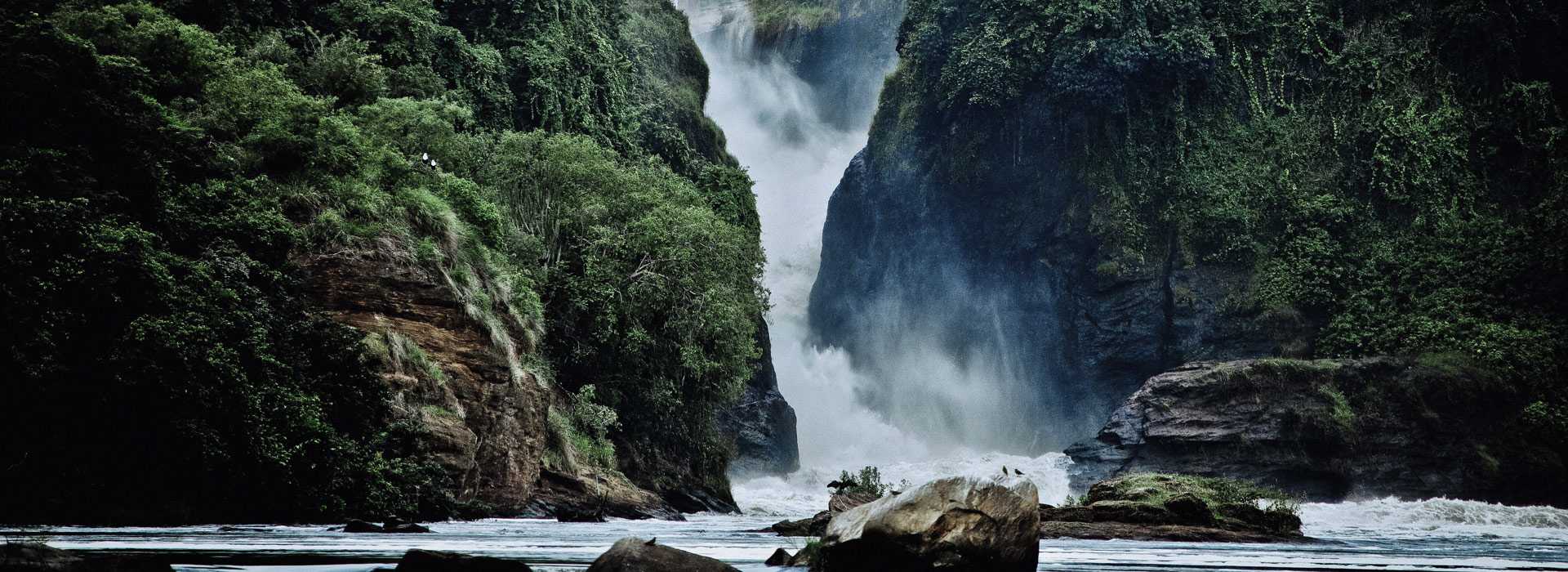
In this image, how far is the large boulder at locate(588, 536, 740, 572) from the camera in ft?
22.7

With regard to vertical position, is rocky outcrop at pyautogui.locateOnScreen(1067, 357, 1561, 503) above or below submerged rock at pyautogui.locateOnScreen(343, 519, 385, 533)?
above

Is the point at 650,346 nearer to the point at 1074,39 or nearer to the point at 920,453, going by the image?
the point at 1074,39

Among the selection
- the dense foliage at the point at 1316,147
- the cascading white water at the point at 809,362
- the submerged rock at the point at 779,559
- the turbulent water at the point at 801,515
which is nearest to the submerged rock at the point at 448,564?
the turbulent water at the point at 801,515

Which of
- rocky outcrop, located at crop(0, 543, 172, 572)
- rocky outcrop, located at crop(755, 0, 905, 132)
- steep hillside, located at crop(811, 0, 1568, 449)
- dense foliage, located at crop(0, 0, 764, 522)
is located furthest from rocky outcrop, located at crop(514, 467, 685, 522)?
rocky outcrop, located at crop(755, 0, 905, 132)

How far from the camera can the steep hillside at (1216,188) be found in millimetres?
52781

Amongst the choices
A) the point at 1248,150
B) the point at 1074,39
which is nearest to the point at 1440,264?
the point at 1248,150

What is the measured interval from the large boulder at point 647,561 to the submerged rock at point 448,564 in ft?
1.84

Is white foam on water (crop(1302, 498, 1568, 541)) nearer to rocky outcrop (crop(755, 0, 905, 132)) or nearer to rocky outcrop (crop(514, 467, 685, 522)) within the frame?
rocky outcrop (crop(514, 467, 685, 522))

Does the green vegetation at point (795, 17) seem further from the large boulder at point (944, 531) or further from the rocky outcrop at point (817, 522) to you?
the large boulder at point (944, 531)

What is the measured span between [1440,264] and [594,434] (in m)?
42.0

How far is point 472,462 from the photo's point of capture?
21484 millimetres

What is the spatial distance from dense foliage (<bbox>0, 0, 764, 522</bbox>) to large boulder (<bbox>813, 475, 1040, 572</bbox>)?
32.0 feet

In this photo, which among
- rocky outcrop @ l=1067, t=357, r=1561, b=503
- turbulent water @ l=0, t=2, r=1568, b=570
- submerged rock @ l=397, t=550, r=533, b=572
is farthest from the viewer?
rocky outcrop @ l=1067, t=357, r=1561, b=503

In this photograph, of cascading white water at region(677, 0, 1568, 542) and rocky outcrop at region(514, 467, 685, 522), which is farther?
cascading white water at region(677, 0, 1568, 542)
